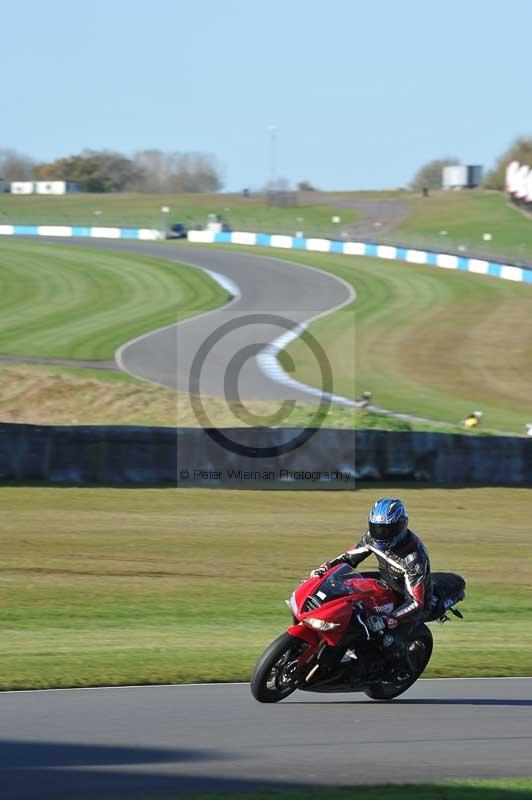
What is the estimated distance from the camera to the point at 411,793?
24.2 feet

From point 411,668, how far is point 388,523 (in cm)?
140

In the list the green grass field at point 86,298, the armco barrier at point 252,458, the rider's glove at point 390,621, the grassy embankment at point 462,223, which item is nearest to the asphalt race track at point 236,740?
the rider's glove at point 390,621

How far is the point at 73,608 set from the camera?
44.0ft

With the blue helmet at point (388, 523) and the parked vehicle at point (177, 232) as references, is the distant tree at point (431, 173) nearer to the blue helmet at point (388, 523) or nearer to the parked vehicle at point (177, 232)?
the parked vehicle at point (177, 232)

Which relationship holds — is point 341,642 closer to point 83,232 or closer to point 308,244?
point 308,244

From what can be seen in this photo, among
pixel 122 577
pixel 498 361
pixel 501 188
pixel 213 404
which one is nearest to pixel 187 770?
pixel 122 577

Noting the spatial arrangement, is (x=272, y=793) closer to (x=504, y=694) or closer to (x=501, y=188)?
(x=504, y=694)

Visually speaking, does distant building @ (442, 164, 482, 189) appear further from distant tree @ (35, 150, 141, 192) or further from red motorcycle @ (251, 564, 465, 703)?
red motorcycle @ (251, 564, 465, 703)

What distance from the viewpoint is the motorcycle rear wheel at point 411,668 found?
980cm

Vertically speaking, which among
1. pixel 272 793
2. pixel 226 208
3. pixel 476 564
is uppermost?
pixel 226 208

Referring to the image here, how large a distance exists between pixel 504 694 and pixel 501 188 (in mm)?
119779

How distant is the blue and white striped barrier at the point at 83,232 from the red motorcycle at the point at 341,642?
7629cm

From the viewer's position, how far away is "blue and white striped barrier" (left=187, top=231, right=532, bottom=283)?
61375 mm

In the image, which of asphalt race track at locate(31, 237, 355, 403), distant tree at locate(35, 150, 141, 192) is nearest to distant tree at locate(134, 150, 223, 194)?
distant tree at locate(35, 150, 141, 192)
